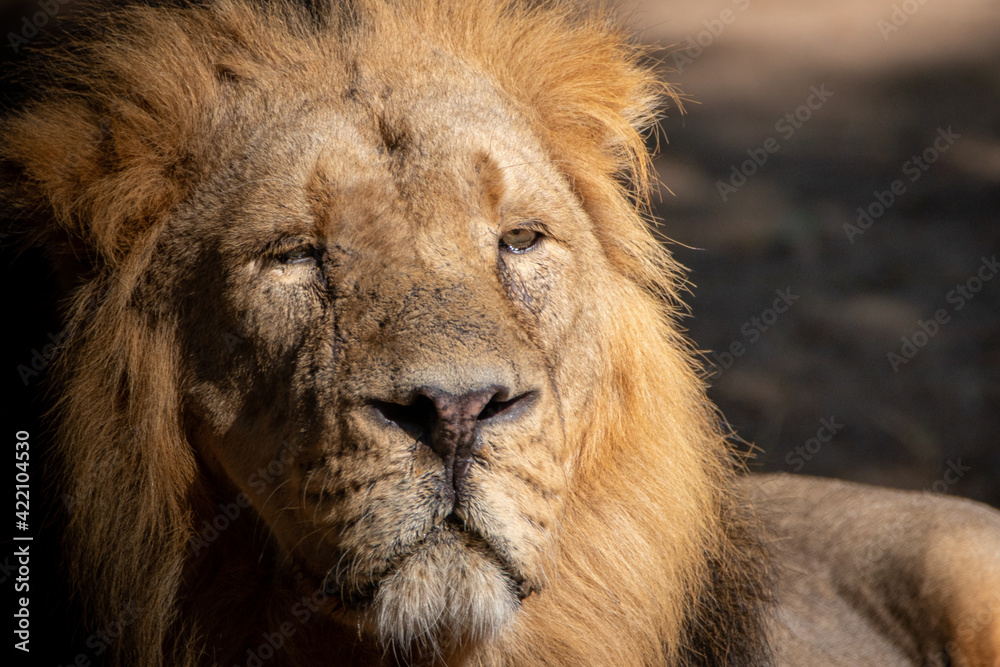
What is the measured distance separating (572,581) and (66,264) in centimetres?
137

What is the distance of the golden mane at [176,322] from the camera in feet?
7.45

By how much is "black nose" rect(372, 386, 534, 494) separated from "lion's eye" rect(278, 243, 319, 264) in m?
0.43

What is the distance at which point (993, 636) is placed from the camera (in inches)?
124

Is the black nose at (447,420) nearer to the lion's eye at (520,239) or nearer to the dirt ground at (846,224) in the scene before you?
the lion's eye at (520,239)

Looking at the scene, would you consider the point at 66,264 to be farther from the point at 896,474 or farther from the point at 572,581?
the point at 896,474

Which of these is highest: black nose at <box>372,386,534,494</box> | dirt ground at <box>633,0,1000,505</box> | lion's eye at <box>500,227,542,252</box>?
dirt ground at <box>633,0,1000,505</box>

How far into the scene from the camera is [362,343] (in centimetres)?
201

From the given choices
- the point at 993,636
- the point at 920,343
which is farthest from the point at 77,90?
the point at 920,343

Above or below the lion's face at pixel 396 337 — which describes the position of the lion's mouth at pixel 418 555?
below

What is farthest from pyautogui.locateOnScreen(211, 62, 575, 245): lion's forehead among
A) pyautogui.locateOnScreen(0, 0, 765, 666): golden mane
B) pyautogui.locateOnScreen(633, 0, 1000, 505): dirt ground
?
pyautogui.locateOnScreen(633, 0, 1000, 505): dirt ground

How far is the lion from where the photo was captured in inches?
76.1

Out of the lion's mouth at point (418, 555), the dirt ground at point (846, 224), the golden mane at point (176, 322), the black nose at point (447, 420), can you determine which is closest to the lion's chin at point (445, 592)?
the lion's mouth at point (418, 555)

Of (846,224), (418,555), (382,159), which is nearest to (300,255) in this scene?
(382,159)

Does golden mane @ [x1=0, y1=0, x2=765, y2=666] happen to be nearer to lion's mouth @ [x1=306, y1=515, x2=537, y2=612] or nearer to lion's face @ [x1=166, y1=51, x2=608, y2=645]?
lion's face @ [x1=166, y1=51, x2=608, y2=645]
